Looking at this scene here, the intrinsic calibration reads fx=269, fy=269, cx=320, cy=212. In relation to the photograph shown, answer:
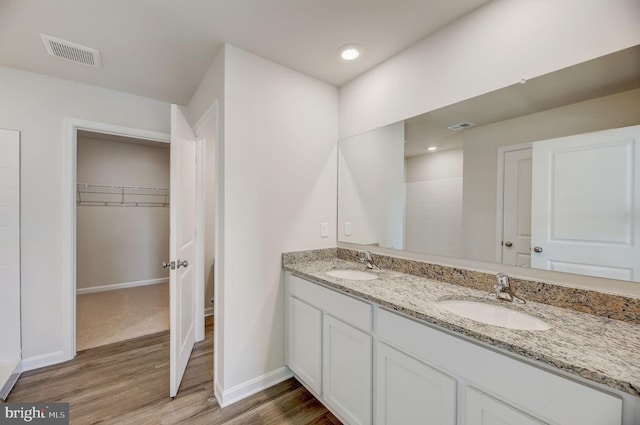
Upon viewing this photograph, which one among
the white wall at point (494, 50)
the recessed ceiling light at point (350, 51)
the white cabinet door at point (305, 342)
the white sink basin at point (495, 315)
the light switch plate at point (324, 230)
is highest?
the recessed ceiling light at point (350, 51)

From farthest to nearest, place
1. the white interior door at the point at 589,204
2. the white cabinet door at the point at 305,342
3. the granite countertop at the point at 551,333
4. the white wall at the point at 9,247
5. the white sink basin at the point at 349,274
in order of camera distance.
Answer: the white wall at the point at 9,247 < the white sink basin at the point at 349,274 < the white cabinet door at the point at 305,342 < the white interior door at the point at 589,204 < the granite countertop at the point at 551,333

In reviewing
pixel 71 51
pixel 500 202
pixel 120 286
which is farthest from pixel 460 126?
pixel 120 286

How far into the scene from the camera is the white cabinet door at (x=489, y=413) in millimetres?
862

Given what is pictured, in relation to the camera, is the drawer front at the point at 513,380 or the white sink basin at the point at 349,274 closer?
the drawer front at the point at 513,380

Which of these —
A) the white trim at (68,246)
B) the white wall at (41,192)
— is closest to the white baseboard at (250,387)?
the white trim at (68,246)

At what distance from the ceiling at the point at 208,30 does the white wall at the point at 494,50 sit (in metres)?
0.11

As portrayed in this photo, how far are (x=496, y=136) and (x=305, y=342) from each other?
174 cm

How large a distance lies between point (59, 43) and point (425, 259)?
2.81m

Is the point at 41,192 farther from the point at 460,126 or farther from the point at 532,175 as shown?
the point at 532,175

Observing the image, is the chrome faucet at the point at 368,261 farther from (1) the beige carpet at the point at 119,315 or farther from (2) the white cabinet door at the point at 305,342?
(1) the beige carpet at the point at 119,315

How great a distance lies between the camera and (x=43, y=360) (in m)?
2.21

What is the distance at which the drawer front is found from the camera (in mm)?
738

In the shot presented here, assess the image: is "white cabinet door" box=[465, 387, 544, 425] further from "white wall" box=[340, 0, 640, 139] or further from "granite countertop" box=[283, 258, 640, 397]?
"white wall" box=[340, 0, 640, 139]

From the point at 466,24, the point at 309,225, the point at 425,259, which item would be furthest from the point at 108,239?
the point at 466,24
